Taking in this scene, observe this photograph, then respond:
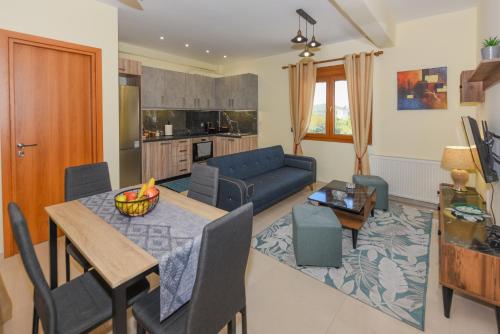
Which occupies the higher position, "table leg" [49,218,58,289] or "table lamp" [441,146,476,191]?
"table lamp" [441,146,476,191]

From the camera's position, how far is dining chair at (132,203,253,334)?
1103 mm

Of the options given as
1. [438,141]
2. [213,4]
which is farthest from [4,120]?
[438,141]

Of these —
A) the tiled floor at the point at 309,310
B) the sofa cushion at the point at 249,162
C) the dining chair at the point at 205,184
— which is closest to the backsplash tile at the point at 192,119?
the sofa cushion at the point at 249,162

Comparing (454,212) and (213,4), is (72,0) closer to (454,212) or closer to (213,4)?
(213,4)

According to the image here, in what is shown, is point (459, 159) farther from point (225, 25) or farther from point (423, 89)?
point (225, 25)

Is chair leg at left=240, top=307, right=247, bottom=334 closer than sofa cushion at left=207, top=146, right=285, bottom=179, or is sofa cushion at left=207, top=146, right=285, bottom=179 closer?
chair leg at left=240, top=307, right=247, bottom=334

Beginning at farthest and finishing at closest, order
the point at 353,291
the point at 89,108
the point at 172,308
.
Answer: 1. the point at 89,108
2. the point at 353,291
3. the point at 172,308

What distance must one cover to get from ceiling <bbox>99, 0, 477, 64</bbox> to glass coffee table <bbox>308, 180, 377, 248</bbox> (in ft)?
7.98

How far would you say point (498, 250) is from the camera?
5.60 ft

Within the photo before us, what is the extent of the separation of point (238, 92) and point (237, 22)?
7.55 ft

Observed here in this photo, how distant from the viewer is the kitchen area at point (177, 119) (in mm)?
4719

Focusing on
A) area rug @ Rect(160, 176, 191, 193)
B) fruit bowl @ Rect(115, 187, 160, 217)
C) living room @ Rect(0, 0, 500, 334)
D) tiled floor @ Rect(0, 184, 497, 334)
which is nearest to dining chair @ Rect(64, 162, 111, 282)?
living room @ Rect(0, 0, 500, 334)

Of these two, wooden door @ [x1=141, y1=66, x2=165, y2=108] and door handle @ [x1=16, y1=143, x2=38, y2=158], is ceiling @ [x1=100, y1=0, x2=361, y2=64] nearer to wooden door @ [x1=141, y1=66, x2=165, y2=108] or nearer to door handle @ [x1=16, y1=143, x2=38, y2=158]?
wooden door @ [x1=141, y1=66, x2=165, y2=108]

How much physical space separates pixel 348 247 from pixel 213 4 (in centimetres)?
339
